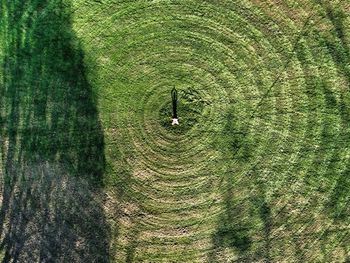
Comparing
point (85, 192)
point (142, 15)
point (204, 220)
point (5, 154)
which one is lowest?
point (204, 220)

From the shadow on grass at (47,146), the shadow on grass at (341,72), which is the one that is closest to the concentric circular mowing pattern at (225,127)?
the shadow on grass at (341,72)

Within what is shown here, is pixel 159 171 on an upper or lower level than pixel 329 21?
lower

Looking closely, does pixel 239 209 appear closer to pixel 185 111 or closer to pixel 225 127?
pixel 225 127

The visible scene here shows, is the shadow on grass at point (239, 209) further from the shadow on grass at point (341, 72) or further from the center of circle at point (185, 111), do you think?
the shadow on grass at point (341, 72)

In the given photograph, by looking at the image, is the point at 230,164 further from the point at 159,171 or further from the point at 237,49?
the point at 237,49

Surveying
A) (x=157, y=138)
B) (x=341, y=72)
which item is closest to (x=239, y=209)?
(x=157, y=138)

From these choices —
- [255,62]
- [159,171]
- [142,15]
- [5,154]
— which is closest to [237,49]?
[255,62]
